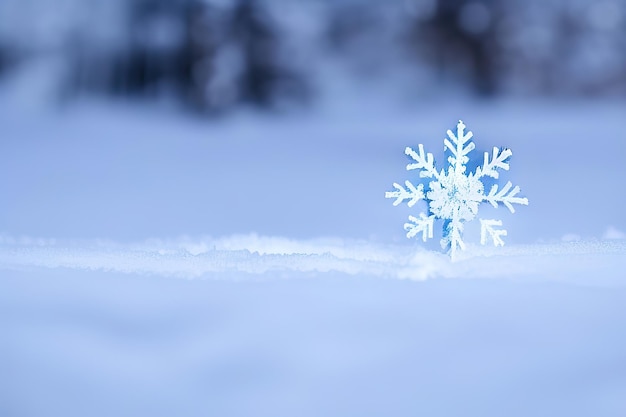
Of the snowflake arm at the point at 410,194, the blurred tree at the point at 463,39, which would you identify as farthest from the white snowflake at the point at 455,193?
the blurred tree at the point at 463,39

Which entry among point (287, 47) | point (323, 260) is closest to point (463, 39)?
point (287, 47)

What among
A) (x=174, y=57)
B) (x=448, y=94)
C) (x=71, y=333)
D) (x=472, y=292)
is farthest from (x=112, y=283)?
(x=448, y=94)

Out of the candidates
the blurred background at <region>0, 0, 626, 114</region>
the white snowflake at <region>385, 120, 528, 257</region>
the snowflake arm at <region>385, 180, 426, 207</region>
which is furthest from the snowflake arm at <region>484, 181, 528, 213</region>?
the blurred background at <region>0, 0, 626, 114</region>

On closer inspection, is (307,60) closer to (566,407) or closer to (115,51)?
(115,51)

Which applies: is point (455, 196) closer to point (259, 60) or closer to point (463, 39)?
point (463, 39)

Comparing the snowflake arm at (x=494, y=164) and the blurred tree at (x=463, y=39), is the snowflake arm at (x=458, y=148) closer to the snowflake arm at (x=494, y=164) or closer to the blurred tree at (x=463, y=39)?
the snowflake arm at (x=494, y=164)
